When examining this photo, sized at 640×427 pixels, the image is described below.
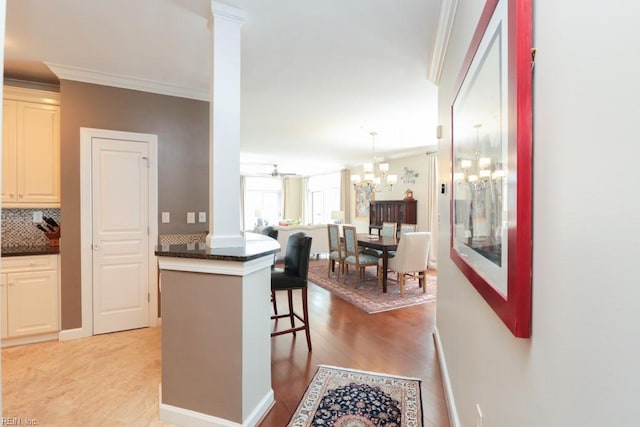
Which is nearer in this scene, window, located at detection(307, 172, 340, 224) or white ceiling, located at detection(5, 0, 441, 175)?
white ceiling, located at detection(5, 0, 441, 175)

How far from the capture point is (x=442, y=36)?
2.22 m

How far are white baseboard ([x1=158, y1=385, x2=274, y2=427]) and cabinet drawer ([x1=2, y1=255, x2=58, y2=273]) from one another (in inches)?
82.1

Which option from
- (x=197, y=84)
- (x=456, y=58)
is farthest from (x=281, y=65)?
(x=456, y=58)

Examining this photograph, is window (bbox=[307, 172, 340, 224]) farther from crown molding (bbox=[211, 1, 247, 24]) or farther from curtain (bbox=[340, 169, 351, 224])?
crown molding (bbox=[211, 1, 247, 24])

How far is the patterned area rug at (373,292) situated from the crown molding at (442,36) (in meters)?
2.76

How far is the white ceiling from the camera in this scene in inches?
80.7

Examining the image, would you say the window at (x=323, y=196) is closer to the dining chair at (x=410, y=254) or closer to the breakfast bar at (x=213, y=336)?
the dining chair at (x=410, y=254)

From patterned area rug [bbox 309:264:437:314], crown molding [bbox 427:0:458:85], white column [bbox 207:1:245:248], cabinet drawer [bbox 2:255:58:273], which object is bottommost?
patterned area rug [bbox 309:264:437:314]

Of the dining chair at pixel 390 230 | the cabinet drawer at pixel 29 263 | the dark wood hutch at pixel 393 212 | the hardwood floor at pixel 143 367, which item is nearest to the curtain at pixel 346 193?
the dark wood hutch at pixel 393 212

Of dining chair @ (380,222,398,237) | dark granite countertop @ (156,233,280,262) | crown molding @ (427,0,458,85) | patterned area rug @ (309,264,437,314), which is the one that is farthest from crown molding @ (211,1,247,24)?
dining chair @ (380,222,398,237)

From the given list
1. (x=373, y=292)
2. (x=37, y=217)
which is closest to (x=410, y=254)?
(x=373, y=292)

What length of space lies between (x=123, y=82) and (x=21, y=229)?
6.23 ft

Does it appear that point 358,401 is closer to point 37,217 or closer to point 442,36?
point 442,36

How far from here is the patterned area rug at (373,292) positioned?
4027 mm
